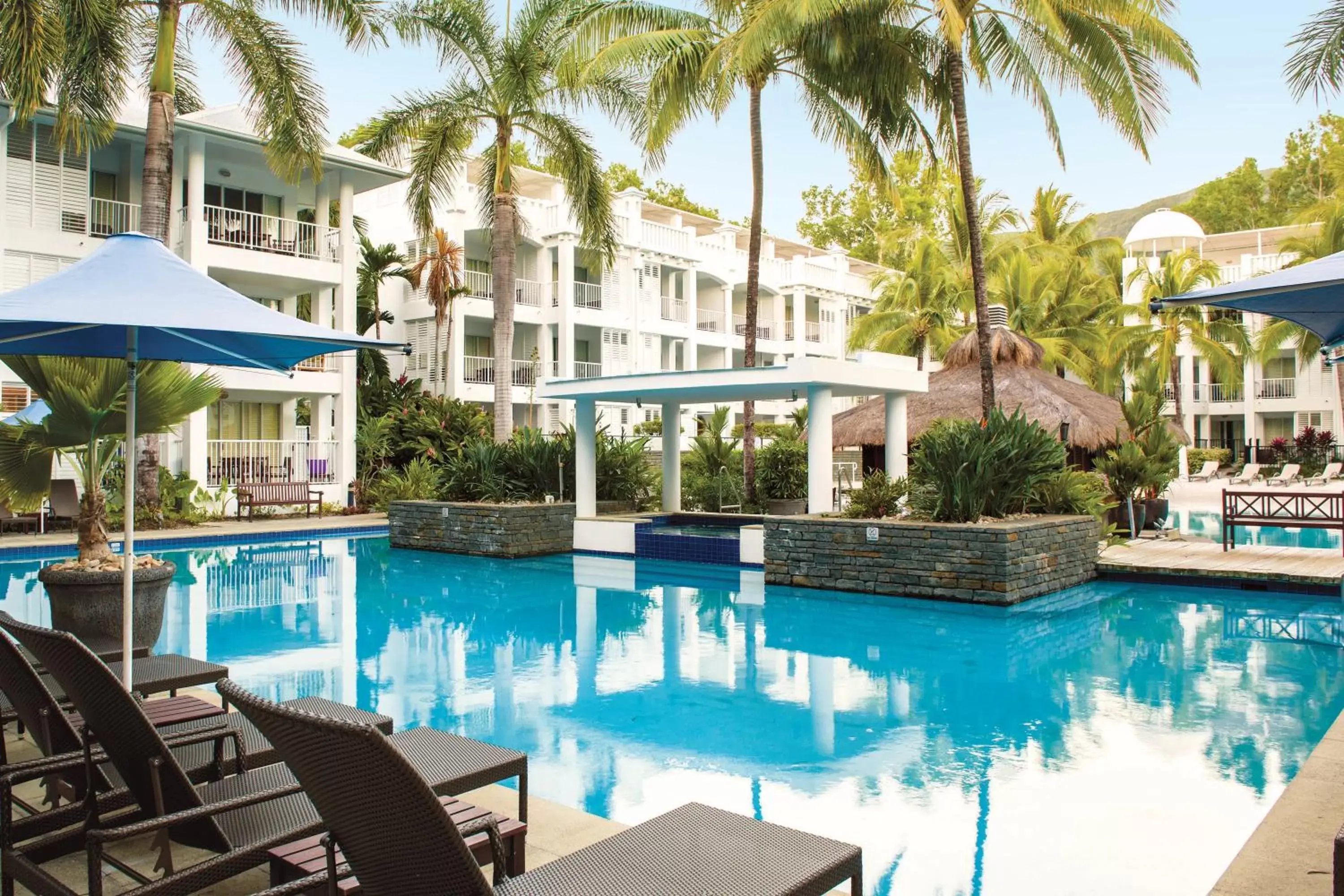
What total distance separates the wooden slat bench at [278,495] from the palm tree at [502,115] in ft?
16.4

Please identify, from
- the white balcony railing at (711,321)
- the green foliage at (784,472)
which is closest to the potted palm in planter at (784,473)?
the green foliage at (784,472)

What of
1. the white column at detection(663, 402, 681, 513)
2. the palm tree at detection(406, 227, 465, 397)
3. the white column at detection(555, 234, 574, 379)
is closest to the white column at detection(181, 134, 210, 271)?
the palm tree at detection(406, 227, 465, 397)

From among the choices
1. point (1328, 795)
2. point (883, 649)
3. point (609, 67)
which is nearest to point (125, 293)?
point (1328, 795)

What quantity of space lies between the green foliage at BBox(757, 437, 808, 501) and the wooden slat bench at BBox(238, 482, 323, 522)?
9561 mm

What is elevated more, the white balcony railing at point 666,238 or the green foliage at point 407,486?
the white balcony railing at point 666,238

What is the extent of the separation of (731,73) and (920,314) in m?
17.4

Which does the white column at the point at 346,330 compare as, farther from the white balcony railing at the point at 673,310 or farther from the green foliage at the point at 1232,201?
the green foliage at the point at 1232,201

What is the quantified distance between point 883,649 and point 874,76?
1142 centimetres

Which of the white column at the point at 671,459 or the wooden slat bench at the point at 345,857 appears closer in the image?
the wooden slat bench at the point at 345,857

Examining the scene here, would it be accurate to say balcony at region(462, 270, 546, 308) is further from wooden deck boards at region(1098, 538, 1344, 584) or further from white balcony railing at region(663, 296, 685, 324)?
wooden deck boards at region(1098, 538, 1344, 584)

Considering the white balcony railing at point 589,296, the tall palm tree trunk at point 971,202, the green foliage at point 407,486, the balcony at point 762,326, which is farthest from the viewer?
the balcony at point 762,326

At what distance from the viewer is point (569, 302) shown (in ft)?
104

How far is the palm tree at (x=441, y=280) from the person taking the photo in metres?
28.5

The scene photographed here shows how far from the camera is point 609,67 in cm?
1783
